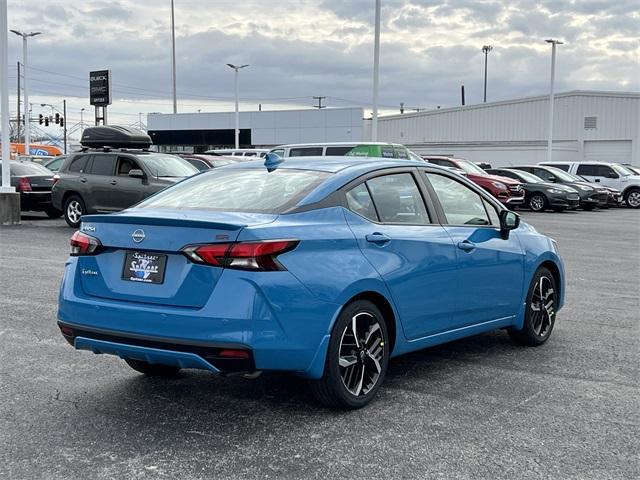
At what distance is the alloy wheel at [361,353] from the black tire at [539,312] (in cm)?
200

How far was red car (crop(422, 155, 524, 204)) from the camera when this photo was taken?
24906 millimetres

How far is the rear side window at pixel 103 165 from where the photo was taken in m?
16.6

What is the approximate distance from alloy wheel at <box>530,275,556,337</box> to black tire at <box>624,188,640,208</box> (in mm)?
27008

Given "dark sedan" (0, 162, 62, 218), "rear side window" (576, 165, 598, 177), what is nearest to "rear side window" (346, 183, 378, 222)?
"dark sedan" (0, 162, 62, 218)

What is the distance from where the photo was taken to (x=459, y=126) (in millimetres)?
58562

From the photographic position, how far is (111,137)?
1831 centimetres

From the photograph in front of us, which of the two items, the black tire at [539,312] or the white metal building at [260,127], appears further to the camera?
the white metal building at [260,127]

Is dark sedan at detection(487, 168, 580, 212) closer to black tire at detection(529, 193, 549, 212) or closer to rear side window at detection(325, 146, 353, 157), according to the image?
black tire at detection(529, 193, 549, 212)

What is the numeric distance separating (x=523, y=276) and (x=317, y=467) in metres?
3.11

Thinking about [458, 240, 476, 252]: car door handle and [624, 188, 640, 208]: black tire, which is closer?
[458, 240, 476, 252]: car door handle

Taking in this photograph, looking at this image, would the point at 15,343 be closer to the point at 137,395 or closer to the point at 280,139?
the point at 137,395

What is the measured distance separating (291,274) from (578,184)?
26255 millimetres

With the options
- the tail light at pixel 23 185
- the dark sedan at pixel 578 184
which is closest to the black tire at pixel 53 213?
the tail light at pixel 23 185

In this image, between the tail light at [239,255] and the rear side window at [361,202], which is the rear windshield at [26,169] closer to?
the rear side window at [361,202]
